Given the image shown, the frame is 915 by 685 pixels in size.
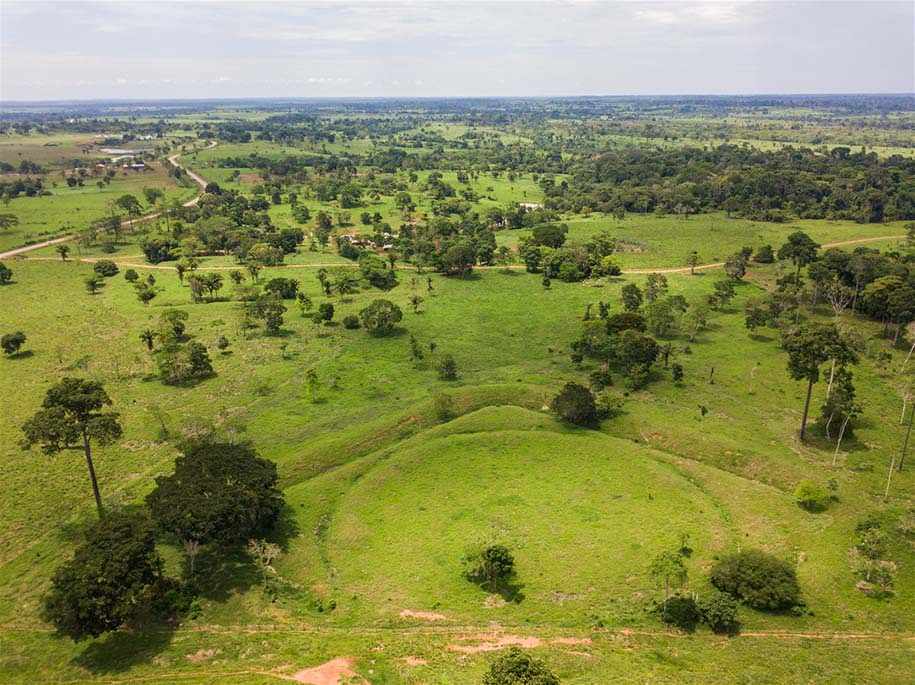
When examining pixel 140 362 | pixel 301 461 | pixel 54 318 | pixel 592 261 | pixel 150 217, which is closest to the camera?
pixel 301 461

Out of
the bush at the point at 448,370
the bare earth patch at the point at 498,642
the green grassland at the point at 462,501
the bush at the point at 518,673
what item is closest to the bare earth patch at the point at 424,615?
the green grassland at the point at 462,501

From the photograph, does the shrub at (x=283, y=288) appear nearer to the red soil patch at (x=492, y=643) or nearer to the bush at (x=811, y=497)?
the red soil patch at (x=492, y=643)

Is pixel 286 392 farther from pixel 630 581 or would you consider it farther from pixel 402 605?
pixel 630 581

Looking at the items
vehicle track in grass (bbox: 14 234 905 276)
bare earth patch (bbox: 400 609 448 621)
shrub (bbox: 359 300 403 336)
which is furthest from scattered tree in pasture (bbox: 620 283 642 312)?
bare earth patch (bbox: 400 609 448 621)

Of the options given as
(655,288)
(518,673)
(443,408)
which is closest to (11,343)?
(443,408)

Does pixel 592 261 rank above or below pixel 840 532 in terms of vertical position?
above

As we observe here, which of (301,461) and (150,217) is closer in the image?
(301,461)

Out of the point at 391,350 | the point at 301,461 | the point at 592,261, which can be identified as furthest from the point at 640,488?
the point at 592,261

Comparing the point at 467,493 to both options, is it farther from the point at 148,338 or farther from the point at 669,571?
the point at 148,338
